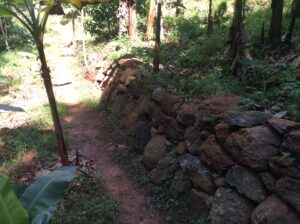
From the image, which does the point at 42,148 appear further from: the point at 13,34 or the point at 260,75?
the point at 13,34

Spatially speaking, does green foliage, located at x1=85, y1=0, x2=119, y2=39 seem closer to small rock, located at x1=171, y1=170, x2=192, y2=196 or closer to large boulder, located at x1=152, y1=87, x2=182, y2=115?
large boulder, located at x1=152, y1=87, x2=182, y2=115

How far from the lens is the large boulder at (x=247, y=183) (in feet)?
14.8

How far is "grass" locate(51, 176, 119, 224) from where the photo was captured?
17.9 ft

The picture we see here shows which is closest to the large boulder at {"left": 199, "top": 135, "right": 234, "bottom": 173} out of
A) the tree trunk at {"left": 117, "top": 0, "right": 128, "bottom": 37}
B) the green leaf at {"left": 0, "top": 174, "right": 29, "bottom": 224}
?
the green leaf at {"left": 0, "top": 174, "right": 29, "bottom": 224}

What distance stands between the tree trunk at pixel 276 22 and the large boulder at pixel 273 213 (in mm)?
4386

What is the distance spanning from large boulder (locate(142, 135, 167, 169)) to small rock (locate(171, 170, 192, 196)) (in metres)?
0.72

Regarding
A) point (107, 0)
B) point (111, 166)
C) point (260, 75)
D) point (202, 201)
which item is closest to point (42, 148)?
point (111, 166)

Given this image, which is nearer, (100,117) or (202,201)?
(202,201)

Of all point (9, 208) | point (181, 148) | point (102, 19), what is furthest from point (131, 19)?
point (9, 208)

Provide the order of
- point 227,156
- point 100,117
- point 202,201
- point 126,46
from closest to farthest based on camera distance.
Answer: point 227,156 < point 202,201 < point 100,117 < point 126,46

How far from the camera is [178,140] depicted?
6.34 metres

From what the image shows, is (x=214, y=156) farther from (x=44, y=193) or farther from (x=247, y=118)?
(x=44, y=193)

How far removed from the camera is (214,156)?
5188 millimetres

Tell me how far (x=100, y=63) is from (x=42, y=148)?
5055 millimetres
